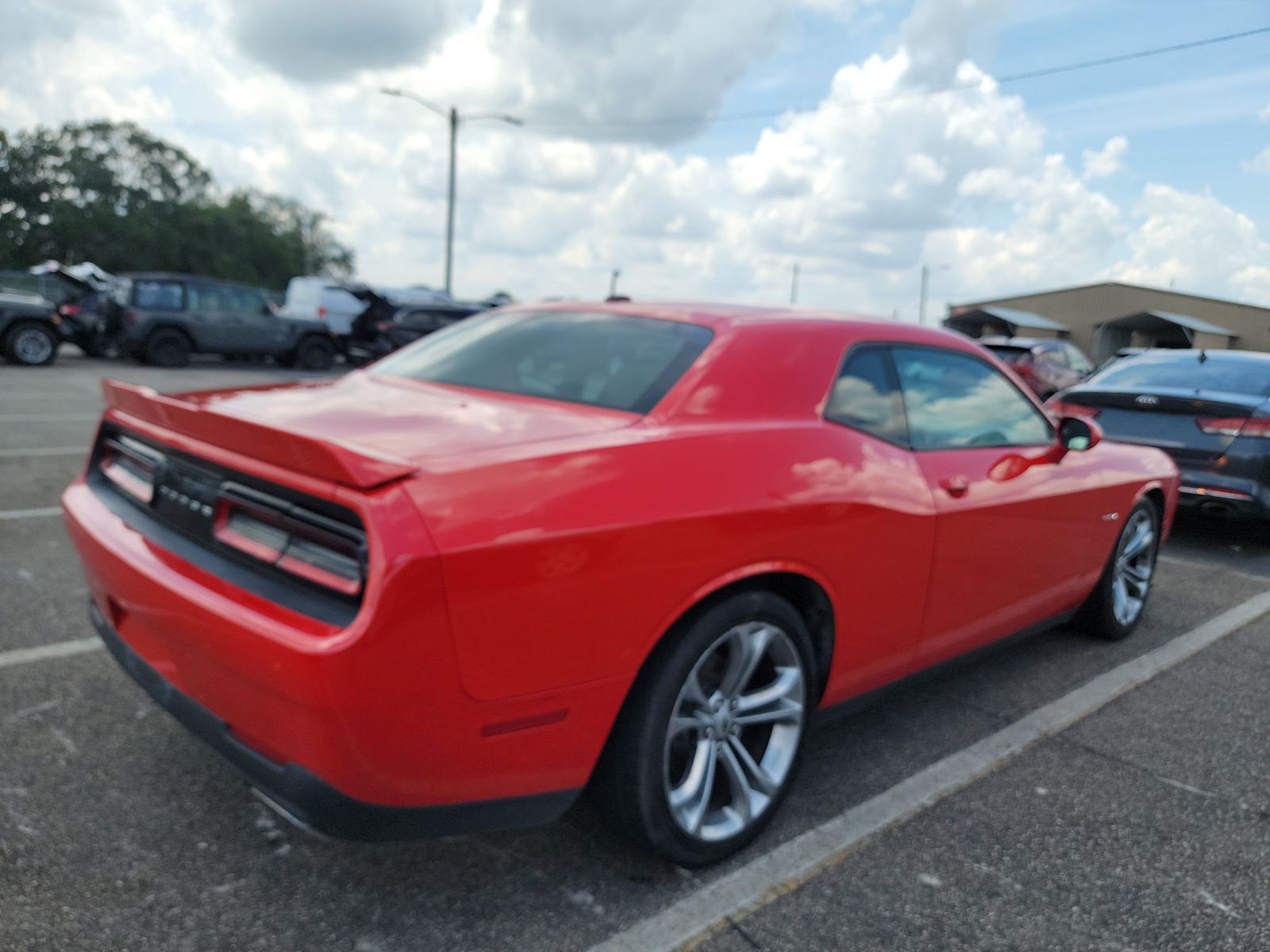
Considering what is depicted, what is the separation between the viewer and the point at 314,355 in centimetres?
1870

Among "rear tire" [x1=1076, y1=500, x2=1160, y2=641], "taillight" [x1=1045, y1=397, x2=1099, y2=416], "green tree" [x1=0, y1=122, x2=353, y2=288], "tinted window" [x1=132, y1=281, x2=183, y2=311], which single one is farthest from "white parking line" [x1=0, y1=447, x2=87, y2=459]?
"green tree" [x1=0, y1=122, x2=353, y2=288]

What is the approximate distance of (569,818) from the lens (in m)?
2.56

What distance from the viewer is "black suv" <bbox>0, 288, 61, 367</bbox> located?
51.0ft

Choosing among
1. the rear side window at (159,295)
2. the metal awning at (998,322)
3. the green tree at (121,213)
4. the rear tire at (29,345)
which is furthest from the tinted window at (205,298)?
the green tree at (121,213)

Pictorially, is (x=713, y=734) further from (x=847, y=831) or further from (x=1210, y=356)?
(x=1210, y=356)

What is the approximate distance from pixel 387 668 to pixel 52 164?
3044 inches

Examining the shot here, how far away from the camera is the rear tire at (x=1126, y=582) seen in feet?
13.5

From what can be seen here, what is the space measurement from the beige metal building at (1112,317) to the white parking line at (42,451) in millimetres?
36398

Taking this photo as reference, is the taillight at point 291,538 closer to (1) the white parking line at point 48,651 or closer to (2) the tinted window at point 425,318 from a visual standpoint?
(1) the white parking line at point 48,651

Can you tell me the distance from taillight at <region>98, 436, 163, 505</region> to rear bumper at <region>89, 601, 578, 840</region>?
1.91 ft

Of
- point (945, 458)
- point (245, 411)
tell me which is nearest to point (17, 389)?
point (245, 411)

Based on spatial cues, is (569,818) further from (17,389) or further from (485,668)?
(17,389)

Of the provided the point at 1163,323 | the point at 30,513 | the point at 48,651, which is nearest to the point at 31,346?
the point at 30,513

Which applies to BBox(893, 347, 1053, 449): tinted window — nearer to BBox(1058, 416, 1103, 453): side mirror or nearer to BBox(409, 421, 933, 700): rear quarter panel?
BBox(1058, 416, 1103, 453): side mirror
